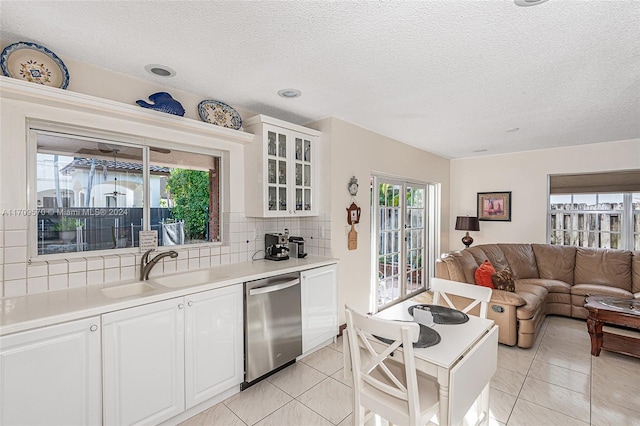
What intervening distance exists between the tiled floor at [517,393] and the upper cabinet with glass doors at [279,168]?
4.98 feet

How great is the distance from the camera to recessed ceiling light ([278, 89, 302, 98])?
8.50 feet

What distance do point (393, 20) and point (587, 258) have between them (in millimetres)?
4565

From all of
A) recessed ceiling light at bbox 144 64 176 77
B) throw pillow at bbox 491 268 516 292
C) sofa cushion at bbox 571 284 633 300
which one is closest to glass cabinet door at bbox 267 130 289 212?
recessed ceiling light at bbox 144 64 176 77

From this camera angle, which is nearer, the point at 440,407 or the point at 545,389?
the point at 440,407


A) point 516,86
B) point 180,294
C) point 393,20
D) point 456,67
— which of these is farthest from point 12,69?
point 516,86

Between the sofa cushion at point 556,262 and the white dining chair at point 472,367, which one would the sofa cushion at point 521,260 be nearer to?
the sofa cushion at point 556,262

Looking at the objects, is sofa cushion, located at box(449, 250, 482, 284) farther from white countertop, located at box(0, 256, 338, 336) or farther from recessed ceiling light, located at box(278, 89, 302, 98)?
recessed ceiling light, located at box(278, 89, 302, 98)

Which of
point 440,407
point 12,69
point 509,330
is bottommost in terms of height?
point 509,330

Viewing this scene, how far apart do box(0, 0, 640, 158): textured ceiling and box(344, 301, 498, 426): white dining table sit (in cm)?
Result: 174

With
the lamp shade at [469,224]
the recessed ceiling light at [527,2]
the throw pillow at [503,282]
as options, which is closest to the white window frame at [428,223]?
the lamp shade at [469,224]

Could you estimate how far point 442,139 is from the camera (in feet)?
14.0

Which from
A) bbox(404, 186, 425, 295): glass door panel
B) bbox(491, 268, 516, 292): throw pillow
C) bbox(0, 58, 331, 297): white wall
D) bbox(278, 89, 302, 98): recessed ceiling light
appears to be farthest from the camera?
bbox(404, 186, 425, 295): glass door panel

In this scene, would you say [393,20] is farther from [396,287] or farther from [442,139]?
[396,287]

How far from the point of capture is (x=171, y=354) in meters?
1.98
